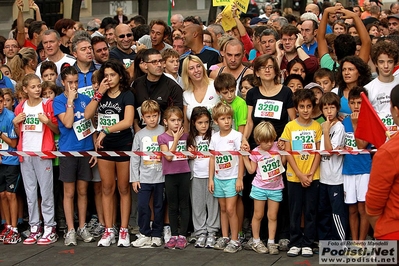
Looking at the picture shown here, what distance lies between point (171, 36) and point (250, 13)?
1518 cm

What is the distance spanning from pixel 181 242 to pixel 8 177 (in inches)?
88.5

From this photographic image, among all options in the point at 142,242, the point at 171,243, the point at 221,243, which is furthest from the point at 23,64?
the point at 221,243

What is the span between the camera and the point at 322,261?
8.14 meters

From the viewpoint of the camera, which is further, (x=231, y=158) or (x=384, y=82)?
(x=231, y=158)

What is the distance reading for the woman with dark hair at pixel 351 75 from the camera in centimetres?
863

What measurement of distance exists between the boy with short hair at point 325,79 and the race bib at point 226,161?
1327 mm

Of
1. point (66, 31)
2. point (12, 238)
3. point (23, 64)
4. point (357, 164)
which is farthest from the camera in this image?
point (66, 31)

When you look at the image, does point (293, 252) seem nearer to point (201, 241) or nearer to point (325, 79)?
point (201, 241)

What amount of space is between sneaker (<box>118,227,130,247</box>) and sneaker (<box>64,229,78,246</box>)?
54 centimetres

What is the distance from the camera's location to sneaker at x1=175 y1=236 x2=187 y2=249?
8812 mm

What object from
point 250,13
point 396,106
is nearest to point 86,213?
point 396,106

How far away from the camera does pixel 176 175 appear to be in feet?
29.0

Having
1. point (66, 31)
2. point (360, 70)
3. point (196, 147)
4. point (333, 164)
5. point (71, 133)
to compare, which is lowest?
point (333, 164)

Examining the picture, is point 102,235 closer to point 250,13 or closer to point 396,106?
point 396,106
